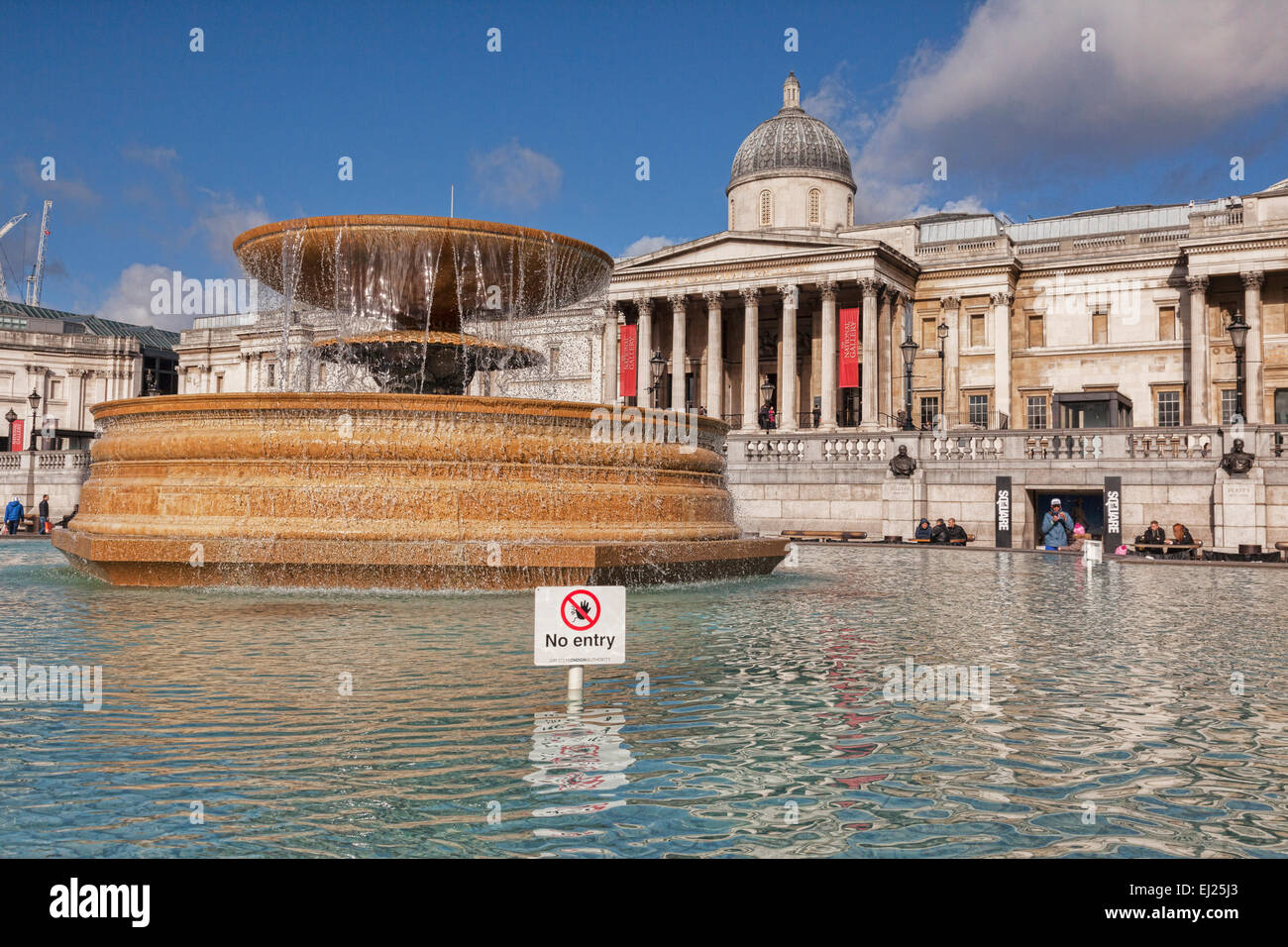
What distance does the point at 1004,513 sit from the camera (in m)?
30.5

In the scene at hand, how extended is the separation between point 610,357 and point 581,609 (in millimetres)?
54839

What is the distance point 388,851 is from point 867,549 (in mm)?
23814

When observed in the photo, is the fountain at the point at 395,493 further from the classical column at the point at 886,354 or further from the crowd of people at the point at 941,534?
the classical column at the point at 886,354

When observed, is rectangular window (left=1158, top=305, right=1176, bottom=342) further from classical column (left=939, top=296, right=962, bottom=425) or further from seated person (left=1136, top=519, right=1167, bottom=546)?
seated person (left=1136, top=519, right=1167, bottom=546)

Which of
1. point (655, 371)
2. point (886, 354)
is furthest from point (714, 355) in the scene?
point (886, 354)

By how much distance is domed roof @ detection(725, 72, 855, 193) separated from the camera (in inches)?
2386

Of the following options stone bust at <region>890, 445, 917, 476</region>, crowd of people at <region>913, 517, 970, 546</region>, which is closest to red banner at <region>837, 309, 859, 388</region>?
stone bust at <region>890, 445, 917, 476</region>

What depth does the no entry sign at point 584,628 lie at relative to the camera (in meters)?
5.96

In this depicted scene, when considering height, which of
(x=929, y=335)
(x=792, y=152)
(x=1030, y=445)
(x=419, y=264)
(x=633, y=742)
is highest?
(x=792, y=152)

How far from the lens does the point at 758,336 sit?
6053 centimetres

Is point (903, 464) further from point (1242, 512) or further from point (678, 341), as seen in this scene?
point (678, 341)

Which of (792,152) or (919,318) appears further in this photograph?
(792,152)

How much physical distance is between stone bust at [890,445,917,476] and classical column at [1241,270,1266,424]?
2401cm

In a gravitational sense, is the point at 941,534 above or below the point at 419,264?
below
